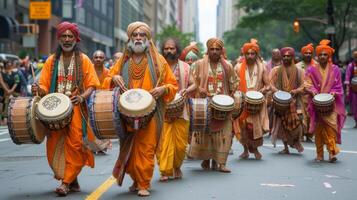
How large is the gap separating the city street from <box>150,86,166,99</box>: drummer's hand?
1.18m

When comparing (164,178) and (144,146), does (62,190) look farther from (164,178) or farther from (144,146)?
(164,178)

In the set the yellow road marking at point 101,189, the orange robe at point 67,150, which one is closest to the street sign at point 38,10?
the yellow road marking at point 101,189

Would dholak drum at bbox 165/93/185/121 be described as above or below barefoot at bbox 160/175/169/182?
above

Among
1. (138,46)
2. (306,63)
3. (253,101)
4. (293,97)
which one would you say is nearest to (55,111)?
(138,46)

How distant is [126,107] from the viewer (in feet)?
28.4

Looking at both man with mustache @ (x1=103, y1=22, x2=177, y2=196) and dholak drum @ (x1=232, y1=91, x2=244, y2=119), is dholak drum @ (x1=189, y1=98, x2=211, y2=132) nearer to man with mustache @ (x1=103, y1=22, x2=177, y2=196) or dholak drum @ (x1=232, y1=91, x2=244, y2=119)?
dholak drum @ (x1=232, y1=91, x2=244, y2=119)

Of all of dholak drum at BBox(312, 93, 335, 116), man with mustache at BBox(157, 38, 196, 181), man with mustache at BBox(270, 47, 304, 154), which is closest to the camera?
man with mustache at BBox(157, 38, 196, 181)

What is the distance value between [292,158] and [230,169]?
221 centimetres

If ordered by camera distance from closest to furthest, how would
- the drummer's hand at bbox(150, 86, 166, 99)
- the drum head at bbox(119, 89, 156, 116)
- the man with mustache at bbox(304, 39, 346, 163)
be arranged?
the drum head at bbox(119, 89, 156, 116), the drummer's hand at bbox(150, 86, 166, 99), the man with mustache at bbox(304, 39, 346, 163)

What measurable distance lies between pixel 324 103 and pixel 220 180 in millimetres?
3162

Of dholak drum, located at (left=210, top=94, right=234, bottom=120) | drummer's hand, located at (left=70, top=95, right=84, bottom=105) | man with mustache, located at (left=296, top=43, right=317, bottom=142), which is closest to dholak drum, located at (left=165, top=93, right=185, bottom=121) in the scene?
dholak drum, located at (left=210, top=94, right=234, bottom=120)

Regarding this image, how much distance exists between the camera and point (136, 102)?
8.73 meters

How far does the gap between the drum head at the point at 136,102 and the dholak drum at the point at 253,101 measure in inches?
196

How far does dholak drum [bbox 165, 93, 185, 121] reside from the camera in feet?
35.4
